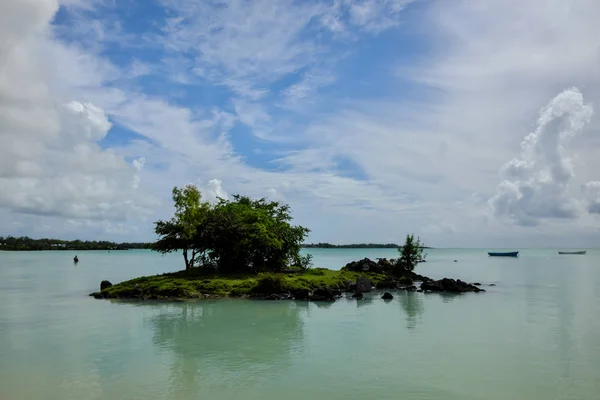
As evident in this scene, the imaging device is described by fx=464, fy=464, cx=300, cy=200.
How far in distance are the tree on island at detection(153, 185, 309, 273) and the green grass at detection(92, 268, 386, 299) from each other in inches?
127

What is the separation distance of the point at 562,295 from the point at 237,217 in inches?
1379

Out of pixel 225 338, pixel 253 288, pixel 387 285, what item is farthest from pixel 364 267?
pixel 225 338

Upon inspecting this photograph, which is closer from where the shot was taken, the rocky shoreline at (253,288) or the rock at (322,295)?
the rocky shoreline at (253,288)

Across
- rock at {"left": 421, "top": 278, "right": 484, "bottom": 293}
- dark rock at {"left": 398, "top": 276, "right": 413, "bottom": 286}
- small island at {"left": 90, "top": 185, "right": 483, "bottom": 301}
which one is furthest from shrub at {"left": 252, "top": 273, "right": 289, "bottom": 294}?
dark rock at {"left": 398, "top": 276, "right": 413, "bottom": 286}

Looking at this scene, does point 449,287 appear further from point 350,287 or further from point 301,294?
point 301,294

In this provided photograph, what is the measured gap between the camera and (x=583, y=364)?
2055 centimetres

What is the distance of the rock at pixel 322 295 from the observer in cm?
4116

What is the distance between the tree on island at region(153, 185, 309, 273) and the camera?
155ft

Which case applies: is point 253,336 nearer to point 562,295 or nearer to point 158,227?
point 158,227

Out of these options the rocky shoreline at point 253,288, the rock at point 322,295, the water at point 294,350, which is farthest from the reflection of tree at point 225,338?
the rock at point 322,295

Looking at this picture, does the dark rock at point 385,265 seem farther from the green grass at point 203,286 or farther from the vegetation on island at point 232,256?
the green grass at point 203,286

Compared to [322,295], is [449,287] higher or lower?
higher

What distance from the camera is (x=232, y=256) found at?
161ft

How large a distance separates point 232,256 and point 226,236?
3.15 meters
